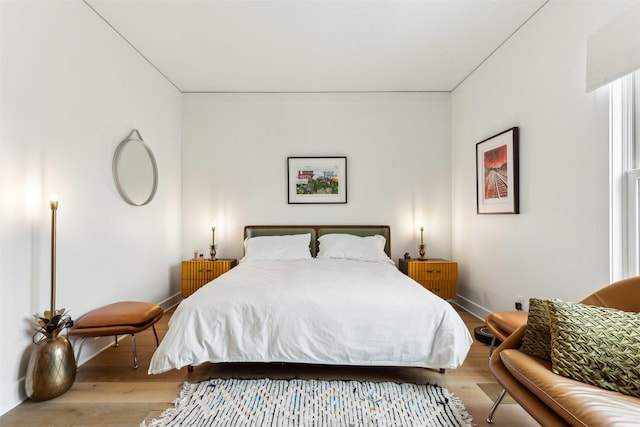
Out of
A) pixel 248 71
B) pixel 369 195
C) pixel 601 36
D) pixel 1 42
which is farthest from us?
pixel 369 195

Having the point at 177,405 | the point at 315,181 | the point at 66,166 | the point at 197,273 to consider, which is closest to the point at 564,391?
the point at 177,405

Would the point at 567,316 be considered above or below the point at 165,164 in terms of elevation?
below

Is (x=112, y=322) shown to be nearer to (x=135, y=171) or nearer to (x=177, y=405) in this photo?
(x=177, y=405)

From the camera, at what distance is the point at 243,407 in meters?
1.90

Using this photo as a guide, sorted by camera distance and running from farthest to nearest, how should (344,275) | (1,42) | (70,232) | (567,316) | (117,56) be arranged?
(117,56)
(344,275)
(70,232)
(1,42)
(567,316)

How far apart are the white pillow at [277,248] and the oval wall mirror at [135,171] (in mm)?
1234

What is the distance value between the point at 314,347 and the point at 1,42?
2.64 meters

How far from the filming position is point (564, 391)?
127 cm

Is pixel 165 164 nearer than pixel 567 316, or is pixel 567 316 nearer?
pixel 567 316

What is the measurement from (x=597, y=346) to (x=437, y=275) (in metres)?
2.46

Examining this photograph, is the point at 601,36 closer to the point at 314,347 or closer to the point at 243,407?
the point at 314,347

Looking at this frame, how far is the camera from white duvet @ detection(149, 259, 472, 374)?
2.09m

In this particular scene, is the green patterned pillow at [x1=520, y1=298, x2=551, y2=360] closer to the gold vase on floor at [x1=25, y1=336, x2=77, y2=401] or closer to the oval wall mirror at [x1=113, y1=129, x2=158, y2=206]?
the gold vase on floor at [x1=25, y1=336, x2=77, y2=401]

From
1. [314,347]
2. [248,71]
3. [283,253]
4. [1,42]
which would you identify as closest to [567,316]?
[314,347]
